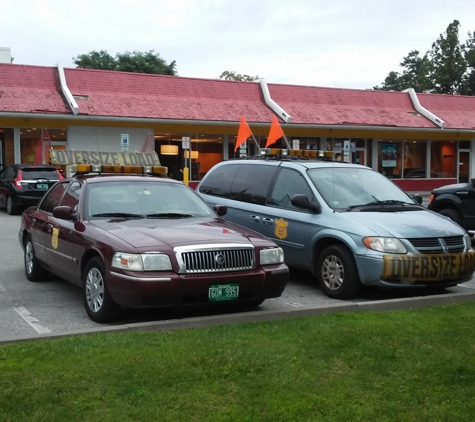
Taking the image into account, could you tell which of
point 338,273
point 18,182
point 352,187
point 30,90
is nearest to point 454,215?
point 352,187

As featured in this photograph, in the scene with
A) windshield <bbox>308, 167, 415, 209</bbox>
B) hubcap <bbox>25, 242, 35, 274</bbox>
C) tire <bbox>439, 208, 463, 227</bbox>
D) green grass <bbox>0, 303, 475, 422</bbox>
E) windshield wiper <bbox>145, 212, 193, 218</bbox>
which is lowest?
green grass <bbox>0, 303, 475, 422</bbox>

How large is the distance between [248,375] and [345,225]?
3.87 meters

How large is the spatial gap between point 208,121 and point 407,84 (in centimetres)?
6940

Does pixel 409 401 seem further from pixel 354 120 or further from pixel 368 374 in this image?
pixel 354 120

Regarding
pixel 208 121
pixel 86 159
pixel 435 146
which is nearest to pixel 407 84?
pixel 435 146

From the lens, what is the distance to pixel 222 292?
256 inches

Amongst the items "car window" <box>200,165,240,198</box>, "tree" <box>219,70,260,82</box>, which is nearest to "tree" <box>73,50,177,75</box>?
"tree" <box>219,70,260,82</box>

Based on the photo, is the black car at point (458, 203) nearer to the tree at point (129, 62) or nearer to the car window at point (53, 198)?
the car window at point (53, 198)

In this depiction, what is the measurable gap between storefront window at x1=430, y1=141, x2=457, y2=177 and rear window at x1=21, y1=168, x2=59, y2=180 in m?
22.9

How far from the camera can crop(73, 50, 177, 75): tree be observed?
Result: 57.5 m

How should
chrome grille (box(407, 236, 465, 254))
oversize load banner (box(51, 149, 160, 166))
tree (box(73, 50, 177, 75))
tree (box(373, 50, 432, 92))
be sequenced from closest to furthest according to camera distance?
chrome grille (box(407, 236, 465, 254))
oversize load banner (box(51, 149, 160, 166))
tree (box(73, 50, 177, 75))
tree (box(373, 50, 432, 92))

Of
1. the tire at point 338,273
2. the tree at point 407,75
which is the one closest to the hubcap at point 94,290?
the tire at point 338,273

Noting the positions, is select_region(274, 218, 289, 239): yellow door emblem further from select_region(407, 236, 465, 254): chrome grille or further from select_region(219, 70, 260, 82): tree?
select_region(219, 70, 260, 82): tree

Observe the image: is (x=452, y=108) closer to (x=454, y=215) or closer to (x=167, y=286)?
(x=454, y=215)
